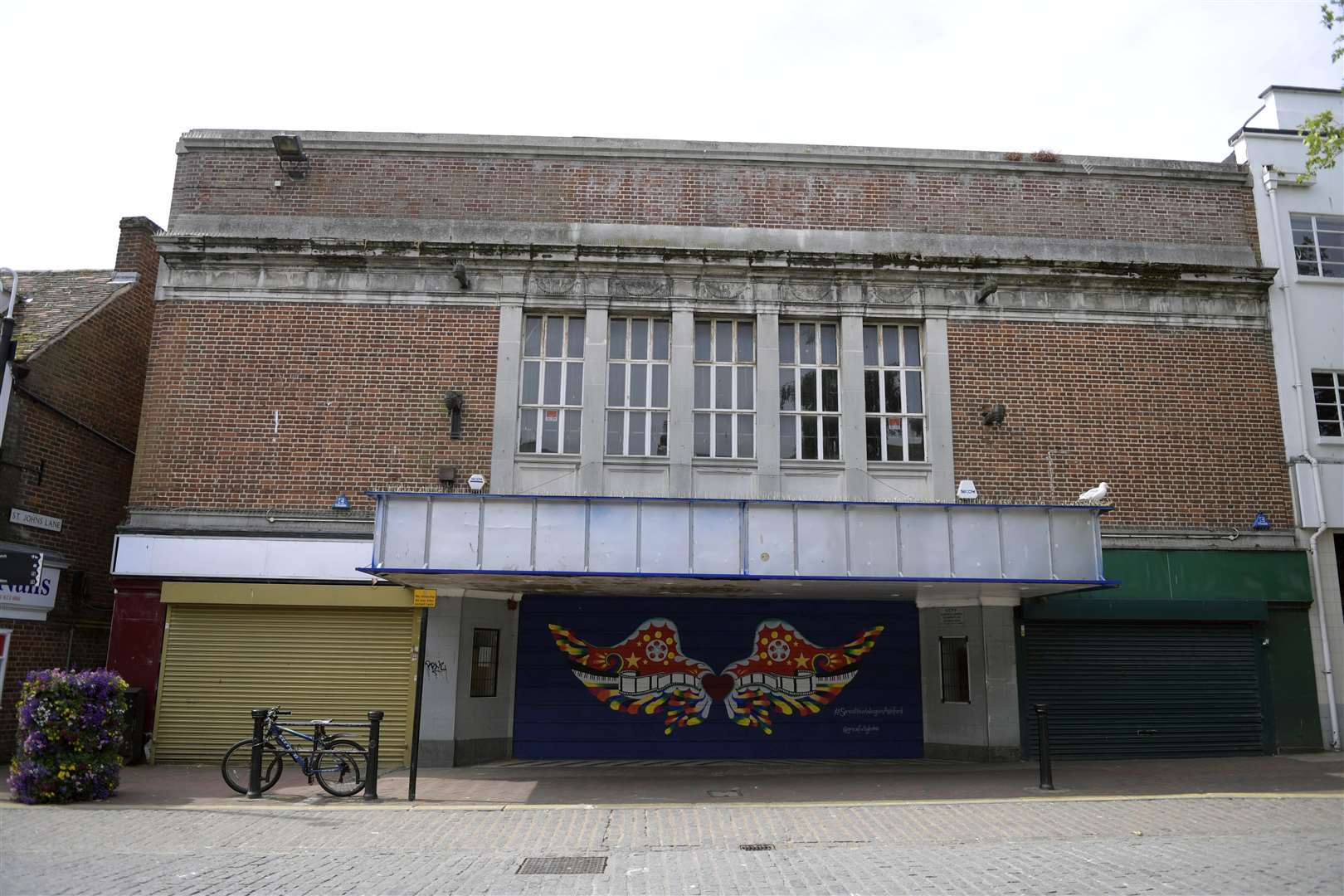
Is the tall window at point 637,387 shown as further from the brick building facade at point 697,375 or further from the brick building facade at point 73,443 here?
the brick building facade at point 73,443

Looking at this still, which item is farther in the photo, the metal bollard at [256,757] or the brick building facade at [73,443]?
the brick building facade at [73,443]

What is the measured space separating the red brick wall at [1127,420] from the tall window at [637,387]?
16.1 feet

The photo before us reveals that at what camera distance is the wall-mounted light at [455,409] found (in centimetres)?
1479

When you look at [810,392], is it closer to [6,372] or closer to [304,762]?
[304,762]

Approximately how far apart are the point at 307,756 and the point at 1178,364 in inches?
591

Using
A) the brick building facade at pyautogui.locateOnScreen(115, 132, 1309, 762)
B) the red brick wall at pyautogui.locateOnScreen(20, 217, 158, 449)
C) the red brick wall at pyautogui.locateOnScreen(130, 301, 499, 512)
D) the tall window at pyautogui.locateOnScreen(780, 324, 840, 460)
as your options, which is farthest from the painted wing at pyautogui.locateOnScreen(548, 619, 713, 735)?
the red brick wall at pyautogui.locateOnScreen(20, 217, 158, 449)

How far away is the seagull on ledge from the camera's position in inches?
537

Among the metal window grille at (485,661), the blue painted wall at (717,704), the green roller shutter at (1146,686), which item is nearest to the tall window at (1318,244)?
the green roller shutter at (1146,686)

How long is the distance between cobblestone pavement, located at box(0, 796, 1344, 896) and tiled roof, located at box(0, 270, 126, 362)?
8.27 meters

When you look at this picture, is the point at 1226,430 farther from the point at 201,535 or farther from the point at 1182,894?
the point at 201,535

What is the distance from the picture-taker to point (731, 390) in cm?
1541

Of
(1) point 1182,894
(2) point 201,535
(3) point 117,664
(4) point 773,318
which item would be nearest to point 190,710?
(3) point 117,664

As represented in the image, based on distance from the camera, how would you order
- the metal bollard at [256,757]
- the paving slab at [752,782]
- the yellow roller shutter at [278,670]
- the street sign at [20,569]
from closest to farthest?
the paving slab at [752,782] → the metal bollard at [256,757] → the street sign at [20,569] → the yellow roller shutter at [278,670]

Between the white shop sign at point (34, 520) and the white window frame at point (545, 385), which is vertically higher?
the white window frame at point (545, 385)
